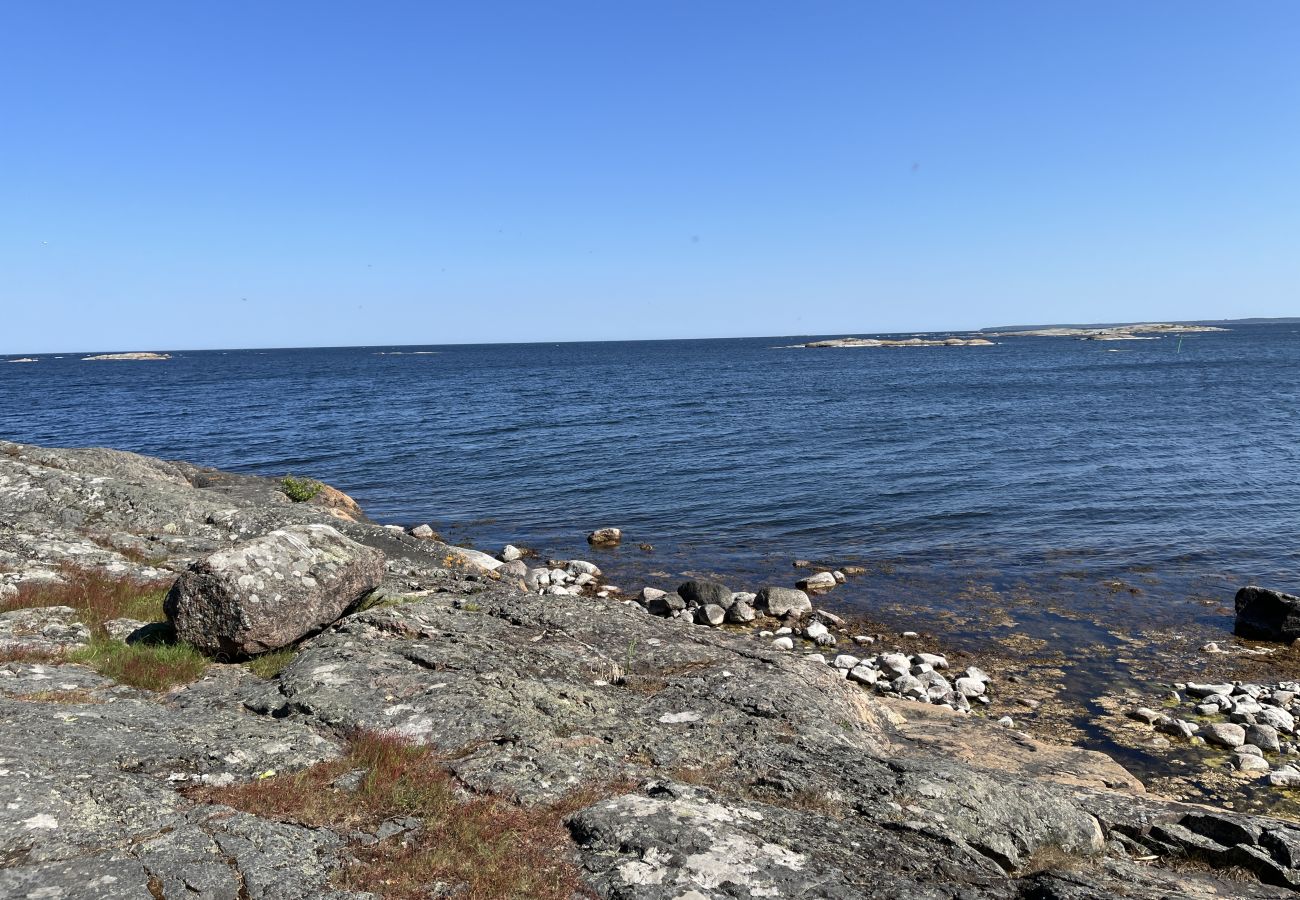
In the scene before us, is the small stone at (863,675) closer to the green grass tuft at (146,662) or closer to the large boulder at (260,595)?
the large boulder at (260,595)

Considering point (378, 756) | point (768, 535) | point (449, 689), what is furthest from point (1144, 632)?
point (378, 756)

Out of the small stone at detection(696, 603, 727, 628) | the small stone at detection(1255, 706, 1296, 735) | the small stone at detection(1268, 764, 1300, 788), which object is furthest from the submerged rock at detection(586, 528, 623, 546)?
the small stone at detection(1268, 764, 1300, 788)

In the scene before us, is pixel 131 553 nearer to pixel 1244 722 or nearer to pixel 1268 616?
pixel 1244 722

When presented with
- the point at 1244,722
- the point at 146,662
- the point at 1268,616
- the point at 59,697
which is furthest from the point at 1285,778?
the point at 59,697

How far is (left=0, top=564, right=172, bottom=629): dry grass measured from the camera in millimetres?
11445

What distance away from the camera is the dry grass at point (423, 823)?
5.96m

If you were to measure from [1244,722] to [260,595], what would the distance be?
16333mm

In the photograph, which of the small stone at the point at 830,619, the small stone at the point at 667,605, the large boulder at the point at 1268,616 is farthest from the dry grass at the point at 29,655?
the large boulder at the point at 1268,616

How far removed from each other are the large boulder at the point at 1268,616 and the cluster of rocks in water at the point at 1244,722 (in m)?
2.80

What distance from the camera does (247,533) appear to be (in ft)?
57.7

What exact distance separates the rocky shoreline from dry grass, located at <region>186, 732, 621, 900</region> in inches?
1.2

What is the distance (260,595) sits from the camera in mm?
10172

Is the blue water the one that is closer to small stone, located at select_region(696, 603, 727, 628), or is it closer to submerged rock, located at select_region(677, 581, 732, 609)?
submerged rock, located at select_region(677, 581, 732, 609)

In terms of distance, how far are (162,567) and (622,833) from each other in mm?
11620
